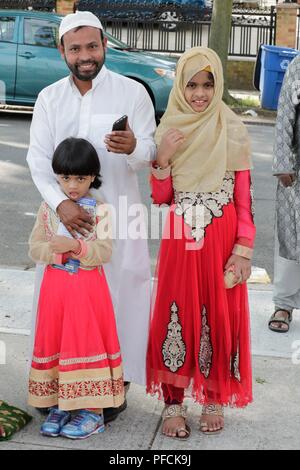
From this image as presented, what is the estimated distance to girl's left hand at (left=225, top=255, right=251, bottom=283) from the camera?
4.05 metres

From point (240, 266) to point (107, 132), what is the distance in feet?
2.83

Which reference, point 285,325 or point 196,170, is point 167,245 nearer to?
point 196,170

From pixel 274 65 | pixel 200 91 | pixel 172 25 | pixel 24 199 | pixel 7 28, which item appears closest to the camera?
pixel 200 91

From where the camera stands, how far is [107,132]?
13.6 ft

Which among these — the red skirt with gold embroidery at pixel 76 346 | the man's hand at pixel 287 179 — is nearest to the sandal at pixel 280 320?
the man's hand at pixel 287 179

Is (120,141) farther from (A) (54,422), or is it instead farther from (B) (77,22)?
(A) (54,422)

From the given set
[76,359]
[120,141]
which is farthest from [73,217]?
[76,359]

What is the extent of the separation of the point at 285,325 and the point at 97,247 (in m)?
1.98

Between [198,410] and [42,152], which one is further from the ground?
[42,152]

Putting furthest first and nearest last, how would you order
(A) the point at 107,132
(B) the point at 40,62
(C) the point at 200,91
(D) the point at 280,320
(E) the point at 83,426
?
(B) the point at 40,62 < (D) the point at 280,320 < (A) the point at 107,132 < (E) the point at 83,426 < (C) the point at 200,91

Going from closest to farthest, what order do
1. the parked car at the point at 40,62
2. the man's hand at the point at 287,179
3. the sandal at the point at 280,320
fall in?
1. the man's hand at the point at 287,179
2. the sandal at the point at 280,320
3. the parked car at the point at 40,62

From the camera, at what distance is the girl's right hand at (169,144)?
3.91 m

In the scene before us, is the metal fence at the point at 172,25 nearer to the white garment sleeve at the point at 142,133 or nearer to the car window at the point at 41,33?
the car window at the point at 41,33

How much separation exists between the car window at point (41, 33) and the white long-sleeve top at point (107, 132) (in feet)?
32.8
